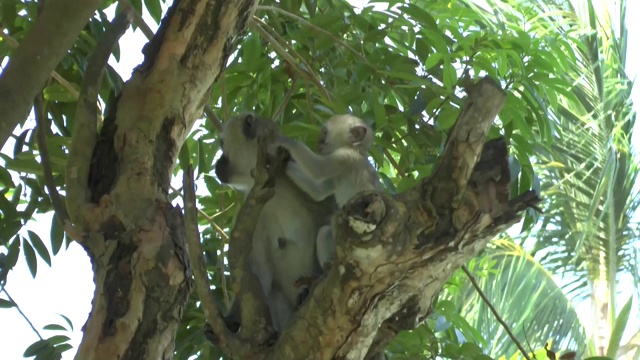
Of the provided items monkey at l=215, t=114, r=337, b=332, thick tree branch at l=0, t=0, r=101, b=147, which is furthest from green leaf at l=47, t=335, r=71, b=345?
thick tree branch at l=0, t=0, r=101, b=147

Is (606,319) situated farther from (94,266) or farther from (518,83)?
(94,266)

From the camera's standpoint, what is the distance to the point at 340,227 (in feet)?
7.81

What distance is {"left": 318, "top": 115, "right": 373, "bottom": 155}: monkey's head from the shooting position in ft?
12.2

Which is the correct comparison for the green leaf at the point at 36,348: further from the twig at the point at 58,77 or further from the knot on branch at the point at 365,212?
the knot on branch at the point at 365,212

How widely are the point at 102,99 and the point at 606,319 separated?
35.2ft

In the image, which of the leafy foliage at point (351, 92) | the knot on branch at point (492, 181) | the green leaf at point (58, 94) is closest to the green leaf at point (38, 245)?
the leafy foliage at point (351, 92)

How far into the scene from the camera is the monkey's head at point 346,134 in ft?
12.2

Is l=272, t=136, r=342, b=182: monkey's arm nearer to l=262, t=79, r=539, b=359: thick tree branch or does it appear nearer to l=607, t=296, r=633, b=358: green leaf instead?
l=262, t=79, r=539, b=359: thick tree branch

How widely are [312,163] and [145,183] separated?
138cm

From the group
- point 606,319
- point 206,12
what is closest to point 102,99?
point 206,12

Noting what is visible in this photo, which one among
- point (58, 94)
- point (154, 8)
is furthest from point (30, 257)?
point (154, 8)

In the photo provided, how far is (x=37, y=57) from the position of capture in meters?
2.33

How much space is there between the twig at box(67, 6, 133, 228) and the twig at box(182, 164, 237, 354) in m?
0.27

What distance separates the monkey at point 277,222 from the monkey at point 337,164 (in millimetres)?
63
